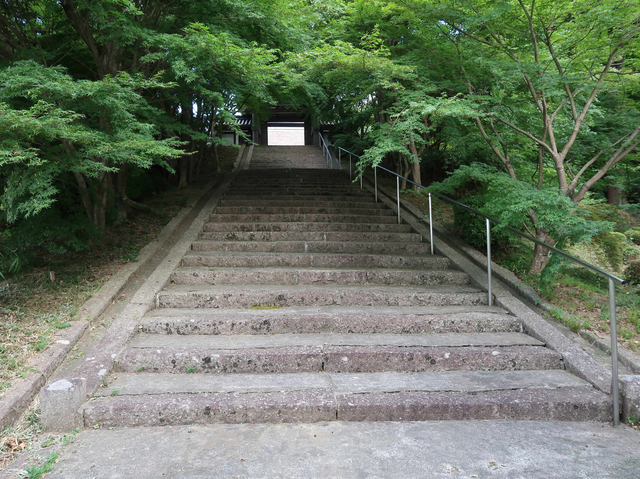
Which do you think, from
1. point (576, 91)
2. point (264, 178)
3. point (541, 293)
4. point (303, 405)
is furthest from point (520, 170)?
point (264, 178)

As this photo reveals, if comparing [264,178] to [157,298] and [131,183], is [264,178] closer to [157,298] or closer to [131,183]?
[131,183]

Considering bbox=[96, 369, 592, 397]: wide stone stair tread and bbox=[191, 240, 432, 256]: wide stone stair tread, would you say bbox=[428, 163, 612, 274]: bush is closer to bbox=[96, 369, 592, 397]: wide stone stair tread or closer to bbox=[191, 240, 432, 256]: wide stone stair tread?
bbox=[191, 240, 432, 256]: wide stone stair tread

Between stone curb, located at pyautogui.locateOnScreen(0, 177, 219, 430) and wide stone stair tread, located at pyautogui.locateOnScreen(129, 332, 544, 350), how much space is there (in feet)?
1.89

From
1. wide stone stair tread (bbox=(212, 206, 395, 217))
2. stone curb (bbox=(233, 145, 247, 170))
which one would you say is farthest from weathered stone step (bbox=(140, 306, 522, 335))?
stone curb (bbox=(233, 145, 247, 170))

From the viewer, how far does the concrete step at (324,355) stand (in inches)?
130

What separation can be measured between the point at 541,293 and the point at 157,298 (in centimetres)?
442

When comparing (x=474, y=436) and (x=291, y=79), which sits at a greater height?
(x=291, y=79)

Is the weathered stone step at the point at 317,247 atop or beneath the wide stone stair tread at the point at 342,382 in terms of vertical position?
atop

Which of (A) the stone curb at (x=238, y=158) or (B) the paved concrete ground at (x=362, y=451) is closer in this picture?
(B) the paved concrete ground at (x=362, y=451)

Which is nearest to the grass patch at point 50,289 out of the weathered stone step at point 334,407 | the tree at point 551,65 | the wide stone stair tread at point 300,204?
the weathered stone step at point 334,407

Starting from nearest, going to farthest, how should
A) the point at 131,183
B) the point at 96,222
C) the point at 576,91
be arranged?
the point at 576,91, the point at 96,222, the point at 131,183

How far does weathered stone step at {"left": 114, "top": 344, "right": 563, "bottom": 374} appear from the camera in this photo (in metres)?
3.31

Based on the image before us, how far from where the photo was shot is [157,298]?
14.1 ft

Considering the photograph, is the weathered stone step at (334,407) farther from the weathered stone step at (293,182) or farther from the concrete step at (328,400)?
the weathered stone step at (293,182)
